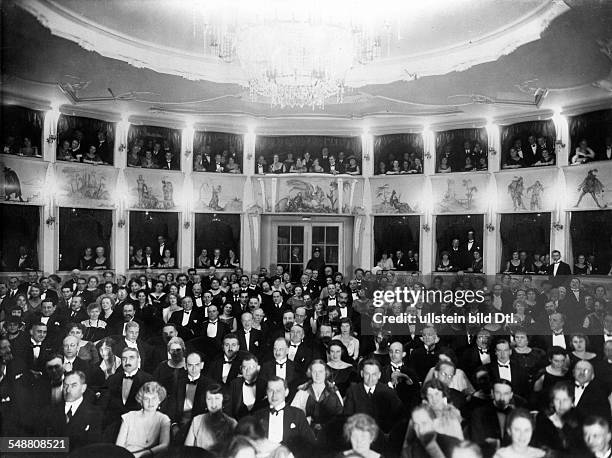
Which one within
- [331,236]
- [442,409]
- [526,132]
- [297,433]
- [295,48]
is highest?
[295,48]

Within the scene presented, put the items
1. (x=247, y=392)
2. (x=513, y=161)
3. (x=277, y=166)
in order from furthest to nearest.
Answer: (x=277, y=166), (x=513, y=161), (x=247, y=392)

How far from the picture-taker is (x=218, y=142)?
12.7 m

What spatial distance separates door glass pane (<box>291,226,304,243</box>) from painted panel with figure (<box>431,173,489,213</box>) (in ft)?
10.6

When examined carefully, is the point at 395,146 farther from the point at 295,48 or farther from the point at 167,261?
the point at 167,261

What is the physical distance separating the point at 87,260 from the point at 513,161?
9582 mm

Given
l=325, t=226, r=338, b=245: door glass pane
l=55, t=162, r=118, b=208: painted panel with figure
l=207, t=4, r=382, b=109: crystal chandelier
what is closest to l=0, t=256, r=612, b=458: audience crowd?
l=55, t=162, r=118, b=208: painted panel with figure

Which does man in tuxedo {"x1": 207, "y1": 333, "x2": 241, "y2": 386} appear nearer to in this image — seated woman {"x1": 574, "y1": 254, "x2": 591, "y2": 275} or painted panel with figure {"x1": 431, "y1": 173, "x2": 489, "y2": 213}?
seated woman {"x1": 574, "y1": 254, "x2": 591, "y2": 275}

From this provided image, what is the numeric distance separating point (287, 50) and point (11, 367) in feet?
18.3

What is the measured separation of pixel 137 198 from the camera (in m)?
12.0

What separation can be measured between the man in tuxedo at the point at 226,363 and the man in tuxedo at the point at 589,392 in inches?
155

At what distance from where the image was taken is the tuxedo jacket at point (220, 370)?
6.45 metres

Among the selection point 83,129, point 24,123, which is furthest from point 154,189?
point 24,123

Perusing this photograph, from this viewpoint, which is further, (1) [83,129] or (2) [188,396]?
(1) [83,129]

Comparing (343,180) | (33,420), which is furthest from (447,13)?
(33,420)
